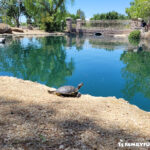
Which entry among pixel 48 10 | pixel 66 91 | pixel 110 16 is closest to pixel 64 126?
pixel 66 91

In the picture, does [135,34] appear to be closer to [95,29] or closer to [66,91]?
[95,29]

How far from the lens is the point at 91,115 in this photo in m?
3.47

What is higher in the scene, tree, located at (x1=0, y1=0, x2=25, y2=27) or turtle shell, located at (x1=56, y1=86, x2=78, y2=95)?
tree, located at (x1=0, y1=0, x2=25, y2=27)

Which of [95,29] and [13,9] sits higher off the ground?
[13,9]

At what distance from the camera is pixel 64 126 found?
2.82 meters

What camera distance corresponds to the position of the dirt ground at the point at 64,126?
7.59 feet

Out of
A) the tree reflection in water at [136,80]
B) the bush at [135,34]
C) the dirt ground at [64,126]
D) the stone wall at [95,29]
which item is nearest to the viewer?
the dirt ground at [64,126]

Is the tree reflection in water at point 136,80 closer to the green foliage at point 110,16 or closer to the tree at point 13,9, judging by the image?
the tree at point 13,9

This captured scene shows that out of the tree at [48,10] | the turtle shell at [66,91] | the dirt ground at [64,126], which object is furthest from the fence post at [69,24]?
the dirt ground at [64,126]

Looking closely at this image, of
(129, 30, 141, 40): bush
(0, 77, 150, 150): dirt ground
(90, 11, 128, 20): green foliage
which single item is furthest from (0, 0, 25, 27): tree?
(0, 77, 150, 150): dirt ground


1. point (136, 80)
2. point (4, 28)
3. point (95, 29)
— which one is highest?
point (95, 29)

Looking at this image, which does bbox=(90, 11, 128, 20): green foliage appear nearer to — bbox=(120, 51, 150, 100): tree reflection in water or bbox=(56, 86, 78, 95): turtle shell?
bbox=(120, 51, 150, 100): tree reflection in water

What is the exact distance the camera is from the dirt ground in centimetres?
231

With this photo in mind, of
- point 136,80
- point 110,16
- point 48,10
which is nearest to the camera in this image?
point 136,80
